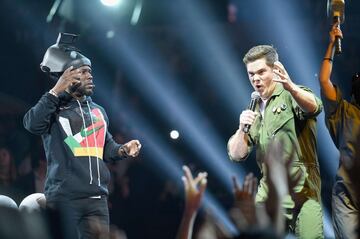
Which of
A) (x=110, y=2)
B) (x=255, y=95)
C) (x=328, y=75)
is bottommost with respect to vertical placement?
(x=255, y=95)

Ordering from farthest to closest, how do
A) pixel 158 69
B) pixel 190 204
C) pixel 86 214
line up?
pixel 158 69 → pixel 86 214 → pixel 190 204

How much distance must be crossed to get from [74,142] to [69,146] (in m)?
0.05

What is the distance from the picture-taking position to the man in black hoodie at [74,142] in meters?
4.92

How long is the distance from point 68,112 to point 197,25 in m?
4.54

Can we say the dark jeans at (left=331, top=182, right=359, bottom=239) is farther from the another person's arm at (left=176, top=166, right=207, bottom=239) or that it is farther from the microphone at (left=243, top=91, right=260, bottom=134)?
the another person's arm at (left=176, top=166, right=207, bottom=239)

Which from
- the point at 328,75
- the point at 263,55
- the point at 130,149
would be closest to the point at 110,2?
the point at 130,149

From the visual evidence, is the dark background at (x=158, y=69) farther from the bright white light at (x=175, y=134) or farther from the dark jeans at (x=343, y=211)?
the dark jeans at (x=343, y=211)

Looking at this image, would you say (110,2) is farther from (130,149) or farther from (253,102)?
(253,102)

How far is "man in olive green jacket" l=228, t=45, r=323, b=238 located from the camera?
431cm

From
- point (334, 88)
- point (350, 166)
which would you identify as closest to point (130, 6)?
point (334, 88)

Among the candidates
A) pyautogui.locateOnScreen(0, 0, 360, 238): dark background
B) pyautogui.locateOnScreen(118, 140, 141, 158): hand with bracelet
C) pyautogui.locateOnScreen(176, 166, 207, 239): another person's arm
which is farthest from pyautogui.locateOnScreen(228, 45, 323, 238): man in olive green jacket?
→ pyautogui.locateOnScreen(0, 0, 360, 238): dark background

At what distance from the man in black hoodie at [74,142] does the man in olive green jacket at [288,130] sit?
96cm

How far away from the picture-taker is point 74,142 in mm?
4996

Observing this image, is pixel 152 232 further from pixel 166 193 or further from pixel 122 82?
pixel 122 82
